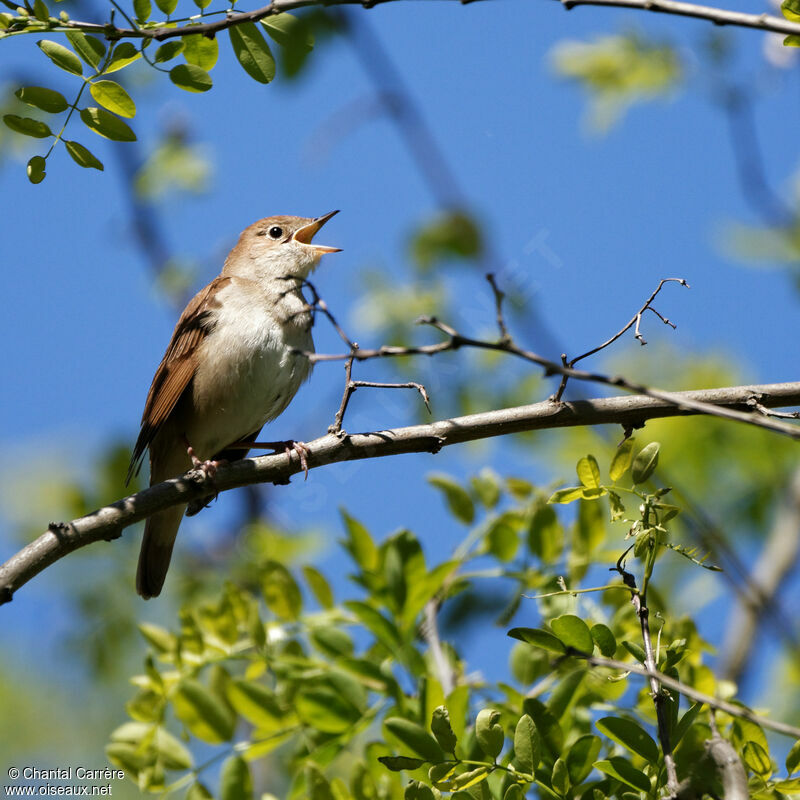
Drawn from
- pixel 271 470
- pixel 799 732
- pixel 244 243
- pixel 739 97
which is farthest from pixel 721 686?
pixel 244 243

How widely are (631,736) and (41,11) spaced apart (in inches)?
98.5

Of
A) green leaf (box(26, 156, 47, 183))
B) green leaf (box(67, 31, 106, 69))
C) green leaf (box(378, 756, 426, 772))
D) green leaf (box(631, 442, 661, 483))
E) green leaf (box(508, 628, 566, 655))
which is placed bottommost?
green leaf (box(378, 756, 426, 772))

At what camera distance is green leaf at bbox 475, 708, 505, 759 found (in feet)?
8.00

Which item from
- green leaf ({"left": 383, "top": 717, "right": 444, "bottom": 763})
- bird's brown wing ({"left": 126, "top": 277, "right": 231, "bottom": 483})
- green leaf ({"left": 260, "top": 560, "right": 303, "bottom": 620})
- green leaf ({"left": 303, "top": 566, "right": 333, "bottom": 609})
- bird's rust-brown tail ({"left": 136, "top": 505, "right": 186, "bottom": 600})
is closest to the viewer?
green leaf ({"left": 383, "top": 717, "right": 444, "bottom": 763})

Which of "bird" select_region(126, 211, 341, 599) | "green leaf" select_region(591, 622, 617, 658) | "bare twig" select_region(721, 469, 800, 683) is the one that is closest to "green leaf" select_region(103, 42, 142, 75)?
"green leaf" select_region(591, 622, 617, 658)

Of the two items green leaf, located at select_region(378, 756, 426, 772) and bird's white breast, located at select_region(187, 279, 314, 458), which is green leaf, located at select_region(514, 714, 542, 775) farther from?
bird's white breast, located at select_region(187, 279, 314, 458)

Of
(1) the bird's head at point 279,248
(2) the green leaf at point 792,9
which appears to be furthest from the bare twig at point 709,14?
(1) the bird's head at point 279,248

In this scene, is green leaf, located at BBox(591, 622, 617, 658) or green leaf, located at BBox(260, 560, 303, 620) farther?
green leaf, located at BBox(260, 560, 303, 620)

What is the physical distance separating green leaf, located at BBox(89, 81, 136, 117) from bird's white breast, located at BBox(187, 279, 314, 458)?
226cm

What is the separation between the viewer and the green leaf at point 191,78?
3.07 metres

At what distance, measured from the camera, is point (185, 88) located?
310cm

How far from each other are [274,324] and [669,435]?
2723mm

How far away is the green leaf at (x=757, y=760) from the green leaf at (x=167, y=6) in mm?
2649

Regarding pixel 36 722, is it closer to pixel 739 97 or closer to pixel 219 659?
pixel 219 659
